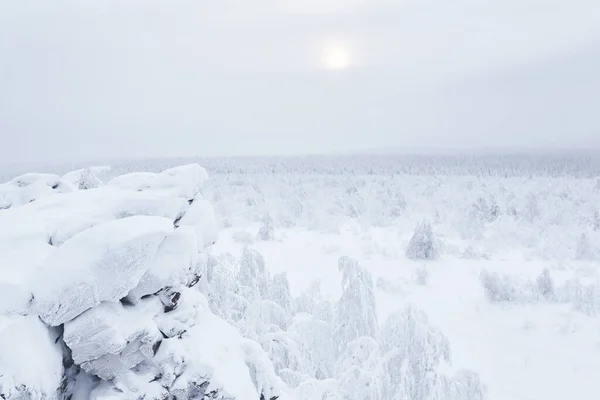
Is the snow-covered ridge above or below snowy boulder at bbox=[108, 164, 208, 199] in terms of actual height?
below

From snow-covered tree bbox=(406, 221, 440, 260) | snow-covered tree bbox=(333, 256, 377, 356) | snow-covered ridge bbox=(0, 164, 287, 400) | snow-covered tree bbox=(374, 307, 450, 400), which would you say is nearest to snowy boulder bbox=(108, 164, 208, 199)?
snow-covered ridge bbox=(0, 164, 287, 400)

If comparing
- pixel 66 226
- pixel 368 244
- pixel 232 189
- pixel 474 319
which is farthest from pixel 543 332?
pixel 232 189

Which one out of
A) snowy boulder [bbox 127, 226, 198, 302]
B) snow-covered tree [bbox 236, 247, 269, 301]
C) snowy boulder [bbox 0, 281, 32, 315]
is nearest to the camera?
snowy boulder [bbox 0, 281, 32, 315]

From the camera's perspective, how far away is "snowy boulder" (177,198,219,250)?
6836 millimetres

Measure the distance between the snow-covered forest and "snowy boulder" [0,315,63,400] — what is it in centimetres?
1

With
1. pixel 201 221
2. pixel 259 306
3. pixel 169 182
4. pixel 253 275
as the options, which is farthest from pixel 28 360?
pixel 253 275

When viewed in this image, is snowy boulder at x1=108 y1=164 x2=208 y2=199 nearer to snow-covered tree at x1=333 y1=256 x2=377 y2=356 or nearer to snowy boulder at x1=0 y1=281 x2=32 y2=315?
snowy boulder at x1=0 y1=281 x2=32 y2=315

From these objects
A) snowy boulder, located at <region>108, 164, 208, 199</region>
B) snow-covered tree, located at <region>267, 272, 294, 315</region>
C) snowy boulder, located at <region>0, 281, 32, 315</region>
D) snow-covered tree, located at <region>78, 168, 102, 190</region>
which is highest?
snowy boulder, located at <region>108, 164, 208, 199</region>

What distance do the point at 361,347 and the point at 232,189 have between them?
31896 millimetres

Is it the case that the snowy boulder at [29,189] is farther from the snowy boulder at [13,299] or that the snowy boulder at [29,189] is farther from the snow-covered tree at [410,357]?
the snow-covered tree at [410,357]

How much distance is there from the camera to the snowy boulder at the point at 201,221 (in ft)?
22.4

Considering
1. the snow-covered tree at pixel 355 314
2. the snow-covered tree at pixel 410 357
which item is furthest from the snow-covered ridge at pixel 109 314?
the snow-covered tree at pixel 355 314

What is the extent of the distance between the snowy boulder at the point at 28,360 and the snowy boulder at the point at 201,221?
2459 millimetres

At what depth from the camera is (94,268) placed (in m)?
4.81
